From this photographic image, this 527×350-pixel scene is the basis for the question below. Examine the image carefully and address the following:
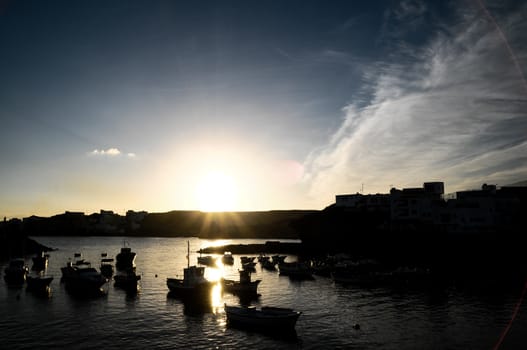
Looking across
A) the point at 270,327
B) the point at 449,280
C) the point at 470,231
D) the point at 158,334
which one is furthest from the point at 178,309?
the point at 470,231

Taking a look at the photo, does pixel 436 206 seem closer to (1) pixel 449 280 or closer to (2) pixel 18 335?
(1) pixel 449 280

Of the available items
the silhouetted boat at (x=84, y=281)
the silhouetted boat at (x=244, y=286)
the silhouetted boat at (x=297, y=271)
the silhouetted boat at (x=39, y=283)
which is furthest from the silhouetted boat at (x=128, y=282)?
the silhouetted boat at (x=297, y=271)

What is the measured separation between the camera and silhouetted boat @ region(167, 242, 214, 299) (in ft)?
208

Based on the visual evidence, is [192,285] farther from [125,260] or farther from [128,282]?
[125,260]

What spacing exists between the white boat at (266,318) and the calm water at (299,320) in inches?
49.0

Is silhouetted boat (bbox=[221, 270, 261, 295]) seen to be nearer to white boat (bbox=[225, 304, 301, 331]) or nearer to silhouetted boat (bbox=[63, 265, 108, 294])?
white boat (bbox=[225, 304, 301, 331])

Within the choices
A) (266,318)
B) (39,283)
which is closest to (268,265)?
(39,283)

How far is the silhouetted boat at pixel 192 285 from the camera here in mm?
63406

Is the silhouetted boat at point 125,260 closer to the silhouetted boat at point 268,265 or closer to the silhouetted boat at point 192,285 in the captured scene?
the silhouetted boat at point 268,265

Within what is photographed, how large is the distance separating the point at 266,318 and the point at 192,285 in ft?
79.6

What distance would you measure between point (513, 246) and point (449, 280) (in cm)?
3590

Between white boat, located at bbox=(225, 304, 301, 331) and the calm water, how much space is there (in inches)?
49.0

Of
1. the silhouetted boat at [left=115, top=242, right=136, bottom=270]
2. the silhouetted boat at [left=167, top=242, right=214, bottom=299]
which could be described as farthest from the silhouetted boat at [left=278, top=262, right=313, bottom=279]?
the silhouetted boat at [left=115, top=242, right=136, bottom=270]

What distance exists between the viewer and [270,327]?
43656 millimetres
